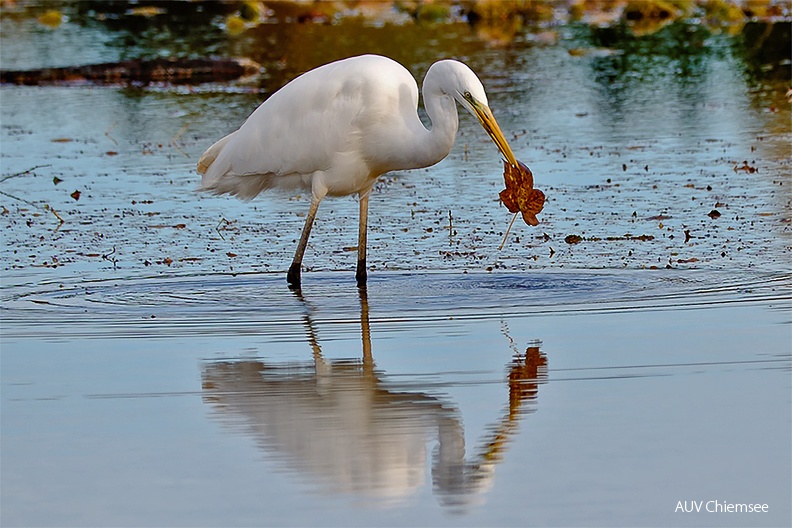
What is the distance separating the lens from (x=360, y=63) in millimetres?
8602

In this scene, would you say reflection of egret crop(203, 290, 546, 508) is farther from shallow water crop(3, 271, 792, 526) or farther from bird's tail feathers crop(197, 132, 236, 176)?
bird's tail feathers crop(197, 132, 236, 176)

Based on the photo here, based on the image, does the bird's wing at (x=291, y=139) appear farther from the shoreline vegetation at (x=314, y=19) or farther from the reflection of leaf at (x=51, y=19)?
the reflection of leaf at (x=51, y=19)

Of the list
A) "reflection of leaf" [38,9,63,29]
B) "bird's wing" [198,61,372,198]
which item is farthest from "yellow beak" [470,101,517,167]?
"reflection of leaf" [38,9,63,29]

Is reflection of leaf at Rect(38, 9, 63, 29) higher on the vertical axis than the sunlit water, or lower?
higher

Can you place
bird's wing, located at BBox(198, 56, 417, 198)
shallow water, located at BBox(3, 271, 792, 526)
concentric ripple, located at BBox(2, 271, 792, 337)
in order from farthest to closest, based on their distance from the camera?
bird's wing, located at BBox(198, 56, 417, 198), concentric ripple, located at BBox(2, 271, 792, 337), shallow water, located at BBox(3, 271, 792, 526)

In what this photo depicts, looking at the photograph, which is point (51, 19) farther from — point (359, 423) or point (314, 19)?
point (359, 423)

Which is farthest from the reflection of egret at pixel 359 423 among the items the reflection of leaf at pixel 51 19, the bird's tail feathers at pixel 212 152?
the reflection of leaf at pixel 51 19

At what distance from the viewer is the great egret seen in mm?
8195

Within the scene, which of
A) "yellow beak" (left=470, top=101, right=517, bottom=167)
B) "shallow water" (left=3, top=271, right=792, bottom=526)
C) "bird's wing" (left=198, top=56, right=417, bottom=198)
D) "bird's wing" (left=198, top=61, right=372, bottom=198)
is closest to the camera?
"shallow water" (left=3, top=271, right=792, bottom=526)

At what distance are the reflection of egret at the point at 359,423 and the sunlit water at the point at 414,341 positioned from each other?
0.05 ft

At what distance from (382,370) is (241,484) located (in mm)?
1608

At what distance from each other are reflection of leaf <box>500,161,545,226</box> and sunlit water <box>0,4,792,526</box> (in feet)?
1.33

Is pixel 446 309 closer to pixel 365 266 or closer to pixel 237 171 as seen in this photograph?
Result: pixel 365 266

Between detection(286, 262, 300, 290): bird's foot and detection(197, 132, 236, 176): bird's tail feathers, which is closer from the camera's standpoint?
detection(286, 262, 300, 290): bird's foot
